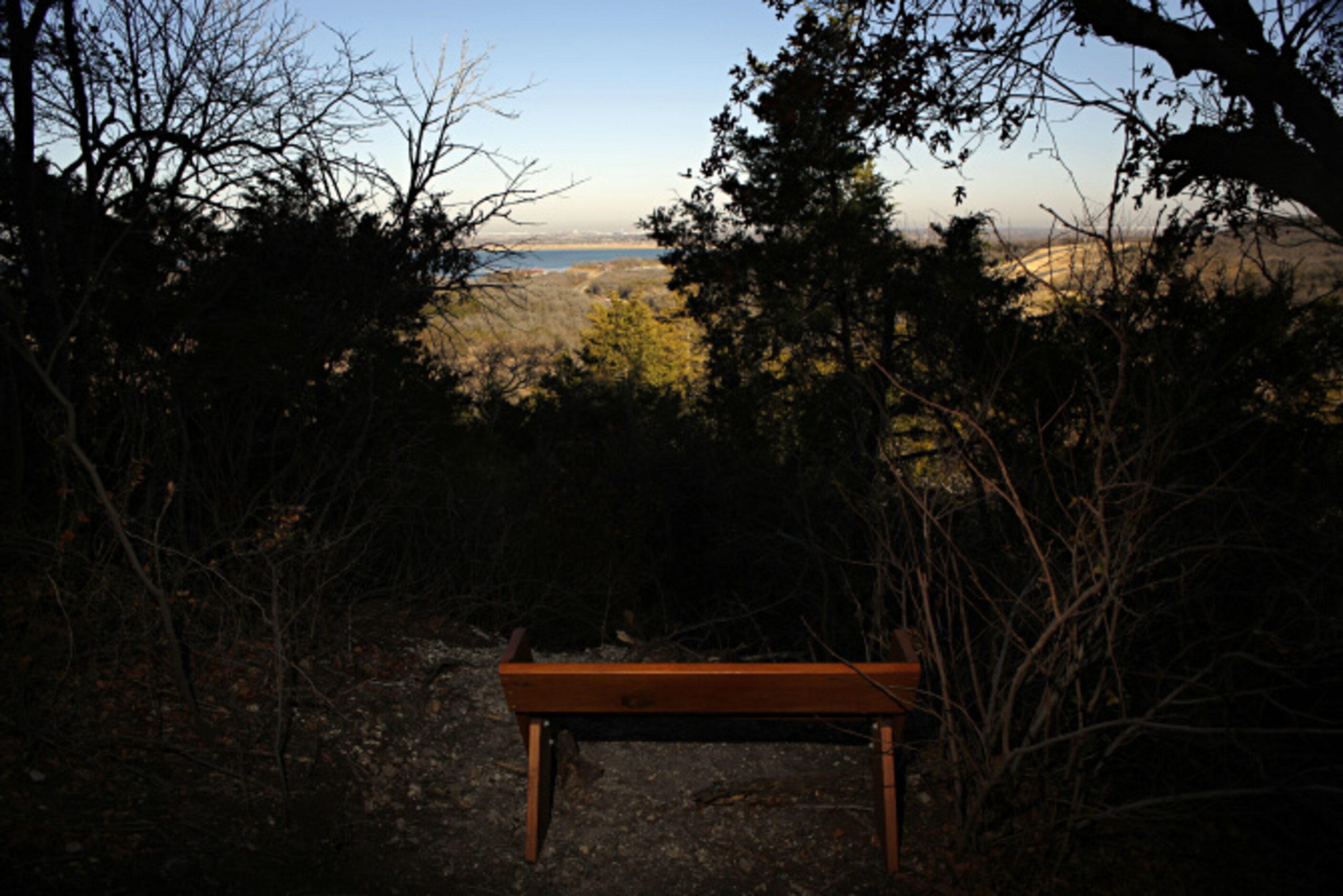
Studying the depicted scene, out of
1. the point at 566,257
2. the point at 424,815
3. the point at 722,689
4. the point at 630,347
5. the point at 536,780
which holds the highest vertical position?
the point at 566,257

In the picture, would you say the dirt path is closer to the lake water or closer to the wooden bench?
the wooden bench

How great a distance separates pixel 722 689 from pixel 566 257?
10870 centimetres

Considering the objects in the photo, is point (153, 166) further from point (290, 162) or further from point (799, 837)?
point (799, 837)

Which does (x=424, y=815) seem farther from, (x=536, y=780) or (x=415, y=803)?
(x=536, y=780)

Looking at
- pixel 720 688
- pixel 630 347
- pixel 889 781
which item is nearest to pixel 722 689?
pixel 720 688

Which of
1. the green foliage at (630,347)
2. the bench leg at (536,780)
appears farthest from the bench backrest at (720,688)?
the green foliage at (630,347)

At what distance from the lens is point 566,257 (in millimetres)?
108438

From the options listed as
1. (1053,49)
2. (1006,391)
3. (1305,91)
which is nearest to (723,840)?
(1305,91)

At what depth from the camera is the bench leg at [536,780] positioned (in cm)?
341

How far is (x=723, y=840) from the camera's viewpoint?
3.56 m

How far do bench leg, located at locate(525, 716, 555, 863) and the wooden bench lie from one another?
20 cm

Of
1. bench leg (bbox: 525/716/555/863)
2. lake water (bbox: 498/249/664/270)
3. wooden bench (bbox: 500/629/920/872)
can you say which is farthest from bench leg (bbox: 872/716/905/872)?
lake water (bbox: 498/249/664/270)

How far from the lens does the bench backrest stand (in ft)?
10.1

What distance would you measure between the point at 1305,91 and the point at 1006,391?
4.12 metres
